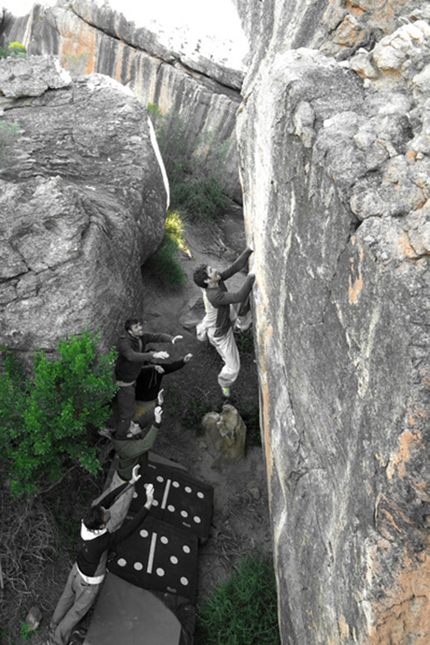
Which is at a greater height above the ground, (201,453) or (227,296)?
(227,296)

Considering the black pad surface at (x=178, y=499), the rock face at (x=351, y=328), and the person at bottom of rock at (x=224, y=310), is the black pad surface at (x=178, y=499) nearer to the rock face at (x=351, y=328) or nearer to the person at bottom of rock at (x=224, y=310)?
the rock face at (x=351, y=328)

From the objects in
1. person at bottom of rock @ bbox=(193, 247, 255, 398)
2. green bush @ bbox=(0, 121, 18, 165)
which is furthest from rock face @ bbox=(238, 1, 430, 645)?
green bush @ bbox=(0, 121, 18, 165)

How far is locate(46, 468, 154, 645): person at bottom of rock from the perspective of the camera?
14.9 ft

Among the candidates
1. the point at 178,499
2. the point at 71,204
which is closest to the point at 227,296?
the point at 71,204

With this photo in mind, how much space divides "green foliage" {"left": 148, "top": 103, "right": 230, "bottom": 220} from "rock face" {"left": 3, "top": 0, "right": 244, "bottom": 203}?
0.69 feet

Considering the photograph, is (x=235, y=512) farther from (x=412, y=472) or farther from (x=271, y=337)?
(x=412, y=472)

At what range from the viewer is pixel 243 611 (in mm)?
5348

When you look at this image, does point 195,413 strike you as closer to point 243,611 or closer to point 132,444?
point 132,444

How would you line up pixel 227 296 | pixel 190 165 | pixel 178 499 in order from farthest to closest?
pixel 190 165, pixel 227 296, pixel 178 499

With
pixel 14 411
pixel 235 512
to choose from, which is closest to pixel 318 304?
pixel 14 411

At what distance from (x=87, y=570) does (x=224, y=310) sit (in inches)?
A: 130

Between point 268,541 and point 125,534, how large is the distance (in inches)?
86.9

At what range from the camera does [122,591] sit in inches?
202

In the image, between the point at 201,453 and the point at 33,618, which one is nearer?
the point at 33,618
